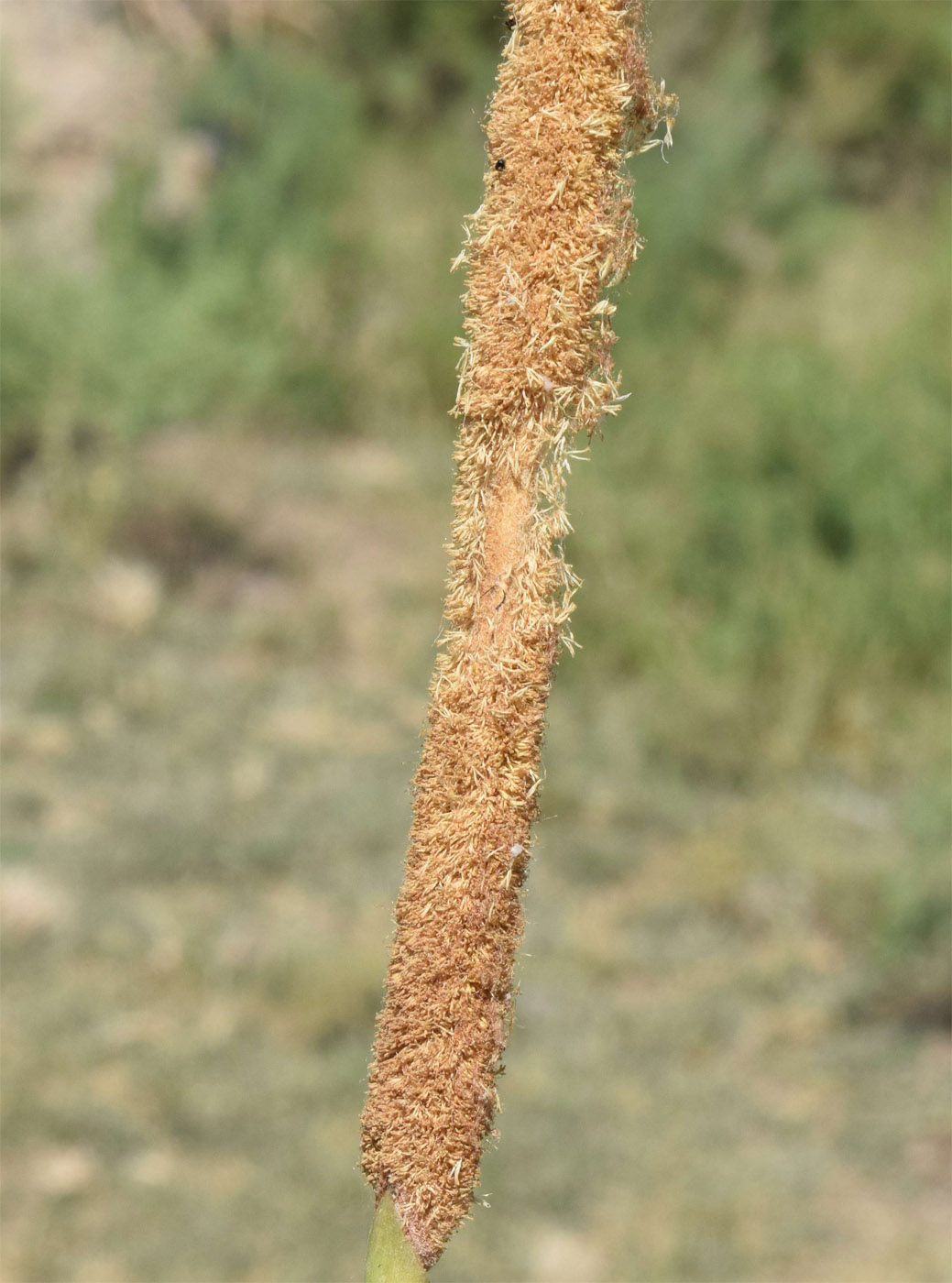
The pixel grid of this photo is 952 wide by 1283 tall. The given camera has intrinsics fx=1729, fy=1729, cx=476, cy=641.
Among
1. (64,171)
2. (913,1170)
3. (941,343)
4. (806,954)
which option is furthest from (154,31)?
(913,1170)

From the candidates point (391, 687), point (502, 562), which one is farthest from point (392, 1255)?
point (391, 687)

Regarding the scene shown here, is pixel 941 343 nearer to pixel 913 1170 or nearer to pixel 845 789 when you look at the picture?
pixel 845 789

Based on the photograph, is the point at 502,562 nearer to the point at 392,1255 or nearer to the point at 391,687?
the point at 392,1255

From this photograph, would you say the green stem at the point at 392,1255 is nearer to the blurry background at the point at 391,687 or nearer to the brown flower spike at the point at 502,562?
the brown flower spike at the point at 502,562

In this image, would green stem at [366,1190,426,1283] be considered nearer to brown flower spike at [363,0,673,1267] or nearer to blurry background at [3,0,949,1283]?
brown flower spike at [363,0,673,1267]

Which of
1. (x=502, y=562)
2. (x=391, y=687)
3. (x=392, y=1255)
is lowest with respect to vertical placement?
(x=392, y=1255)

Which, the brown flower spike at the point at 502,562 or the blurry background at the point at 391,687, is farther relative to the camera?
the blurry background at the point at 391,687

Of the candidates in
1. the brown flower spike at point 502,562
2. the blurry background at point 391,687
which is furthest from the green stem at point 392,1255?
the blurry background at point 391,687
